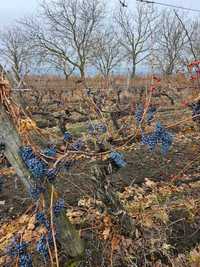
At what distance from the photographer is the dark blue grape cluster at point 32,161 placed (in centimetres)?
290

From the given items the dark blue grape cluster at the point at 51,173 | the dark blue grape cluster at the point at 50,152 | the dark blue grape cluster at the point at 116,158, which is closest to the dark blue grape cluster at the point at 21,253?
the dark blue grape cluster at the point at 51,173

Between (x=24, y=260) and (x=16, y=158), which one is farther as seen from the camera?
(x=24, y=260)

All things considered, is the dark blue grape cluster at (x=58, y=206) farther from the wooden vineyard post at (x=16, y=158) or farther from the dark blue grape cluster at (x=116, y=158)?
the dark blue grape cluster at (x=116, y=158)

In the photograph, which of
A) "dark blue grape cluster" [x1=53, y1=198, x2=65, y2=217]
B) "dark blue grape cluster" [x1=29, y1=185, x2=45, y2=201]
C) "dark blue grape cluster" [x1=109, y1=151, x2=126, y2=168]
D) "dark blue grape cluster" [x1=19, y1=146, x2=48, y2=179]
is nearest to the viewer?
"dark blue grape cluster" [x1=19, y1=146, x2=48, y2=179]

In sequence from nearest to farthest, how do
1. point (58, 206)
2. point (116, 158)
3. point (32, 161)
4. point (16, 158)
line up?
point (32, 161) < point (16, 158) < point (58, 206) < point (116, 158)

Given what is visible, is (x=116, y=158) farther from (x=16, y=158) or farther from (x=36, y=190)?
(x=16, y=158)

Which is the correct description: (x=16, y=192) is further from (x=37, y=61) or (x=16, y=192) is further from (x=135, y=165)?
(x=37, y=61)

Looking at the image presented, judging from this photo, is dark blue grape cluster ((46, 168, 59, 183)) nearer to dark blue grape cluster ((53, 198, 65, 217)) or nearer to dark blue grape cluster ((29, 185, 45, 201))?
dark blue grape cluster ((29, 185, 45, 201))

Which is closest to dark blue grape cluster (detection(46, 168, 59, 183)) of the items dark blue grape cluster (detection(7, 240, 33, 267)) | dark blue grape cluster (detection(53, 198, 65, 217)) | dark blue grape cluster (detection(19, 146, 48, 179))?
dark blue grape cluster (detection(19, 146, 48, 179))

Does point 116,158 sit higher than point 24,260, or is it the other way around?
point 116,158

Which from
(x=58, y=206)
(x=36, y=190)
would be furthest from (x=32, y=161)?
(x=58, y=206)

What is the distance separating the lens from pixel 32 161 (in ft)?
9.47

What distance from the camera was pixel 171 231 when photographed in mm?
4160

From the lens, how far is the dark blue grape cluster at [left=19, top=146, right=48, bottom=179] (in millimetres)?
2896
